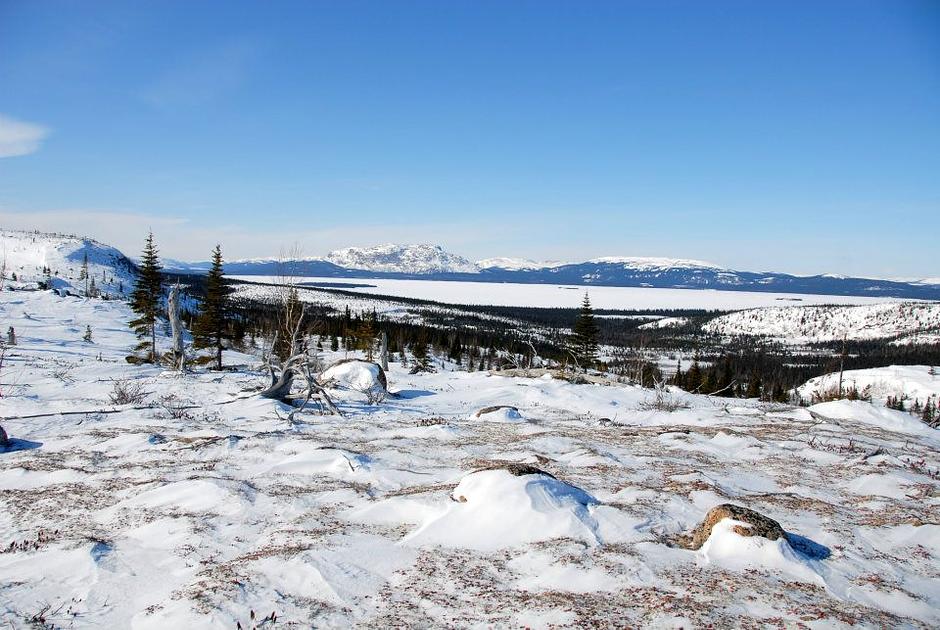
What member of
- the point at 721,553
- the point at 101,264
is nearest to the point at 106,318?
the point at 721,553

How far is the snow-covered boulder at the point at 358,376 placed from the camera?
19.7m

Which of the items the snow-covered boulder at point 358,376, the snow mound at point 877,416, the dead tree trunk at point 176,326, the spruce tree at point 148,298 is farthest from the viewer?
the spruce tree at point 148,298

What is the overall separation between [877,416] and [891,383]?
92.1m

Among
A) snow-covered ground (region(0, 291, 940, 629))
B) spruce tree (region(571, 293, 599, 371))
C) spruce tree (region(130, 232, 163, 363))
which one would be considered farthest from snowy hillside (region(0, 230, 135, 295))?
snow-covered ground (region(0, 291, 940, 629))

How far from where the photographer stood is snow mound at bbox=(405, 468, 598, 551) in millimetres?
6078

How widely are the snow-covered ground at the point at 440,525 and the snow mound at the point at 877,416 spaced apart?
4.34m

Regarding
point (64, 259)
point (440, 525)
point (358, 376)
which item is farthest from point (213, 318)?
point (64, 259)

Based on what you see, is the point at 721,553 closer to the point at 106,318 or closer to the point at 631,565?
the point at 631,565

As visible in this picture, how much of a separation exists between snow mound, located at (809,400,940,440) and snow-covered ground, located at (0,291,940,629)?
434cm

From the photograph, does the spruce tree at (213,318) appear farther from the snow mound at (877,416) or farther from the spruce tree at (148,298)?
the snow mound at (877,416)

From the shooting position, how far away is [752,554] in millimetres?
5582

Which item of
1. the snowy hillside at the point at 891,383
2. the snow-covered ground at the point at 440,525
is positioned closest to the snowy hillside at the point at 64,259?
the snow-covered ground at the point at 440,525

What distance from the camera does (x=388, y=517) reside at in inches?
268

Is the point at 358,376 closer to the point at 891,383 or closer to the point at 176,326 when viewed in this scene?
the point at 176,326
